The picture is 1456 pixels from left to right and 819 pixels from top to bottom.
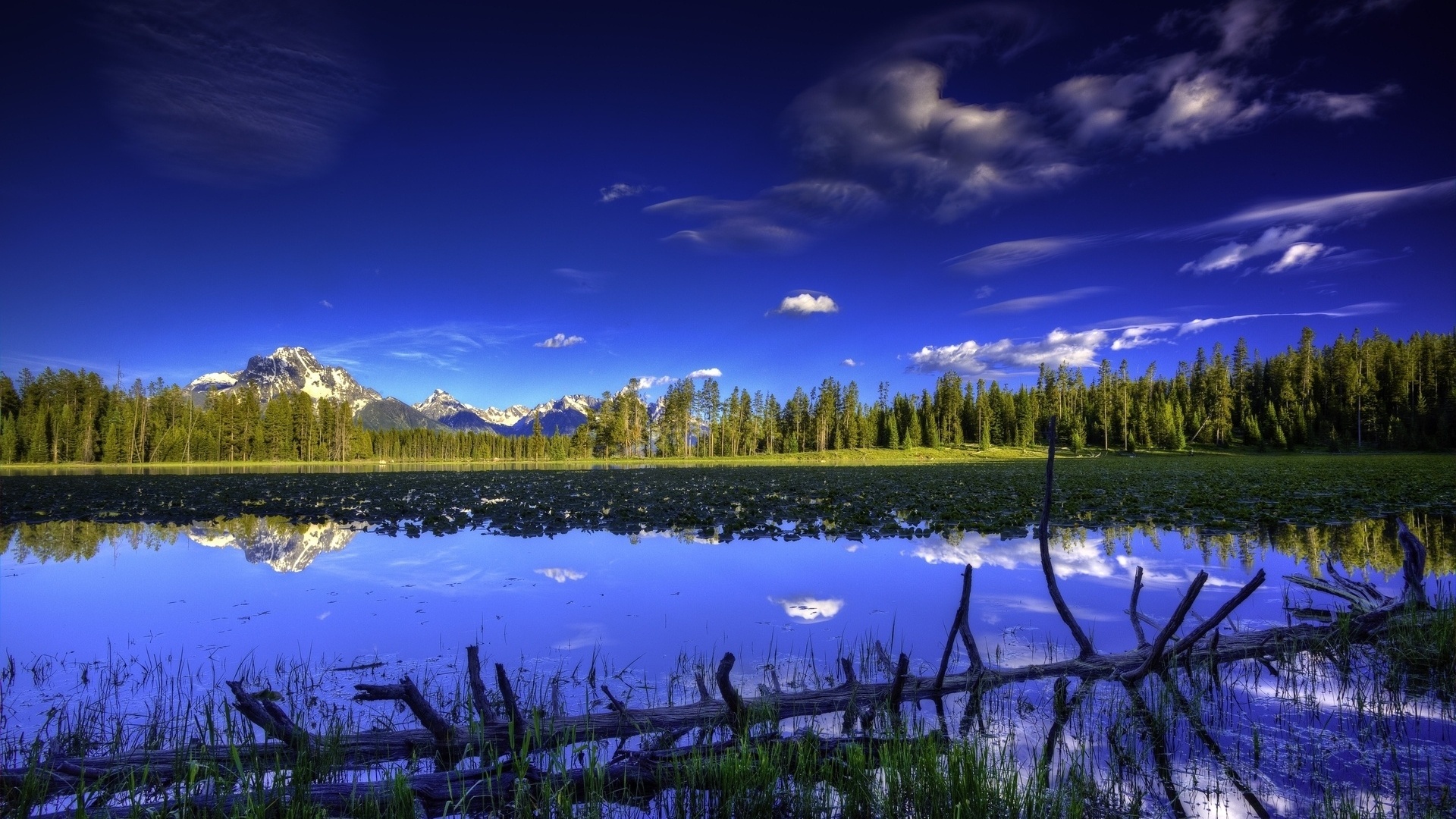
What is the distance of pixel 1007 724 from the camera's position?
5473 mm

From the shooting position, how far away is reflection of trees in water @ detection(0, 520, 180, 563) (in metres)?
14.5

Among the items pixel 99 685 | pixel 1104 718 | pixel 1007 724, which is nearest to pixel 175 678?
pixel 99 685

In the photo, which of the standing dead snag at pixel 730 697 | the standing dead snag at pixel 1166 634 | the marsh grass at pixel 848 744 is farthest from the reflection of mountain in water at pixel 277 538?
the standing dead snag at pixel 1166 634

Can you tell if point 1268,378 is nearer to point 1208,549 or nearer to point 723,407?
point 723,407

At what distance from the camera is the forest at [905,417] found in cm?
7969

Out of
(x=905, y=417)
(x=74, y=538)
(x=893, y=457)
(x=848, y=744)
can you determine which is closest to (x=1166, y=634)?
(x=848, y=744)

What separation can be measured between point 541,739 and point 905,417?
11523cm

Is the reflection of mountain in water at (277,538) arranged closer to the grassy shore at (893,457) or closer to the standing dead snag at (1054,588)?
the standing dead snag at (1054,588)

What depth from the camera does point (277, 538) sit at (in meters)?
17.0

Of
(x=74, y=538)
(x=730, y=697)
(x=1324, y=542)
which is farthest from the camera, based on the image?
(x=74, y=538)

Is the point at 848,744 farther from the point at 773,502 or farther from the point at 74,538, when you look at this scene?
the point at 74,538

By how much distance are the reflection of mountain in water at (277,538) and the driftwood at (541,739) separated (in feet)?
33.3

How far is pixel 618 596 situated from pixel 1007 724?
667 cm

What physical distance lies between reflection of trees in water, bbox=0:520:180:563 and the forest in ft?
283
